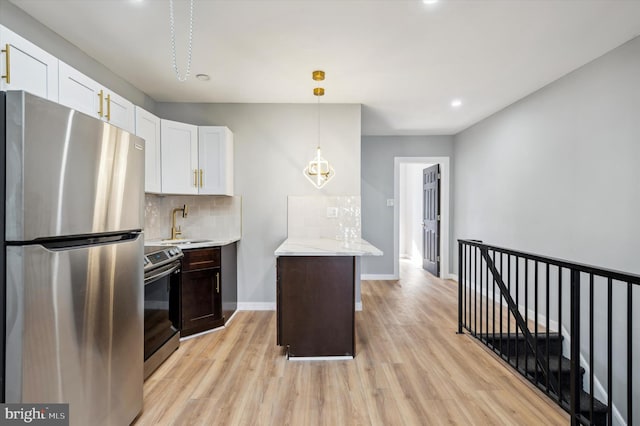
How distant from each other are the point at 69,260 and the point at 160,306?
4.39 feet

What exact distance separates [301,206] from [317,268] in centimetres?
142

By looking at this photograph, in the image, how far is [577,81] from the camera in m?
2.94

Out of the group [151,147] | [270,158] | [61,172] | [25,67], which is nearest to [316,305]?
[61,172]

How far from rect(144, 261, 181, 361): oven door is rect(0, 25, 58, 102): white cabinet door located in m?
1.26

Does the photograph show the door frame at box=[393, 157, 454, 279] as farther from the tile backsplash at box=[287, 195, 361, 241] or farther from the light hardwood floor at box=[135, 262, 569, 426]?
the light hardwood floor at box=[135, 262, 569, 426]

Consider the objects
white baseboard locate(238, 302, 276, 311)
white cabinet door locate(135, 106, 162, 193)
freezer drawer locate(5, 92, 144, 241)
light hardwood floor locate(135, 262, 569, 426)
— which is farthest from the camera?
white baseboard locate(238, 302, 276, 311)

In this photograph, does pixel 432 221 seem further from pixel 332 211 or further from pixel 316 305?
pixel 316 305

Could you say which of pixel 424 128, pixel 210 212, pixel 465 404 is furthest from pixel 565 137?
pixel 210 212

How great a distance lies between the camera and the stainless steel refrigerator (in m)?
1.10

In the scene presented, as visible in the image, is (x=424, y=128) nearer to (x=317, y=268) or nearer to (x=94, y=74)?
(x=317, y=268)

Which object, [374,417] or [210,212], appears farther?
[210,212]

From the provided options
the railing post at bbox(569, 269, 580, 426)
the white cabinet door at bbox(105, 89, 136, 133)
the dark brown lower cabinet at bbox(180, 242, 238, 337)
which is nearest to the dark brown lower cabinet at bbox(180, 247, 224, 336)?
the dark brown lower cabinet at bbox(180, 242, 238, 337)

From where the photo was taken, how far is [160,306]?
245cm

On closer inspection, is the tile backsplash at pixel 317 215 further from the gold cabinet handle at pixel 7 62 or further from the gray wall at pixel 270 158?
the gold cabinet handle at pixel 7 62
